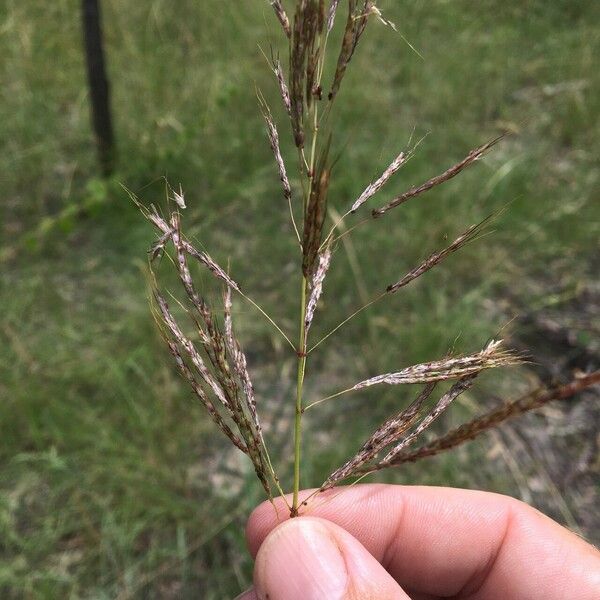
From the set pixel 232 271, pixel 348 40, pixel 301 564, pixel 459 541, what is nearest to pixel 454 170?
pixel 348 40

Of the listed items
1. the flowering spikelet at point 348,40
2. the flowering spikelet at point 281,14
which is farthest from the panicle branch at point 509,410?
the flowering spikelet at point 281,14

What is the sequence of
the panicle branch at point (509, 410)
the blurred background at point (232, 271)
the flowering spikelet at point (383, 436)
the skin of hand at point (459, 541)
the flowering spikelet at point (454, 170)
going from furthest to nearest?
the blurred background at point (232, 271) → the skin of hand at point (459, 541) → the flowering spikelet at point (383, 436) → the flowering spikelet at point (454, 170) → the panicle branch at point (509, 410)

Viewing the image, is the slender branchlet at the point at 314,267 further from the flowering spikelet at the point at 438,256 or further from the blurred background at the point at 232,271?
the blurred background at the point at 232,271

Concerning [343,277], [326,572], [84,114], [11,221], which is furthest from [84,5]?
[326,572]

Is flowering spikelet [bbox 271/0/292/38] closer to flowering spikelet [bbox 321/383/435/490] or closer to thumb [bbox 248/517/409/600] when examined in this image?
flowering spikelet [bbox 321/383/435/490]

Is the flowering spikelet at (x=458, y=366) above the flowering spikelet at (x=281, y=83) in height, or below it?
below

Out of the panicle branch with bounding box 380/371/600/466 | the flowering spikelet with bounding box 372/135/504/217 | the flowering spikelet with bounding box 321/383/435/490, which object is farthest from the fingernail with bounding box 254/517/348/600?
the flowering spikelet with bounding box 372/135/504/217

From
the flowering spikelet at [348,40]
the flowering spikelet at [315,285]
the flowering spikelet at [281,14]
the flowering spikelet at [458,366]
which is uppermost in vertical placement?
the flowering spikelet at [281,14]

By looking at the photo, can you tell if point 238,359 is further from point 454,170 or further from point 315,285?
point 454,170
